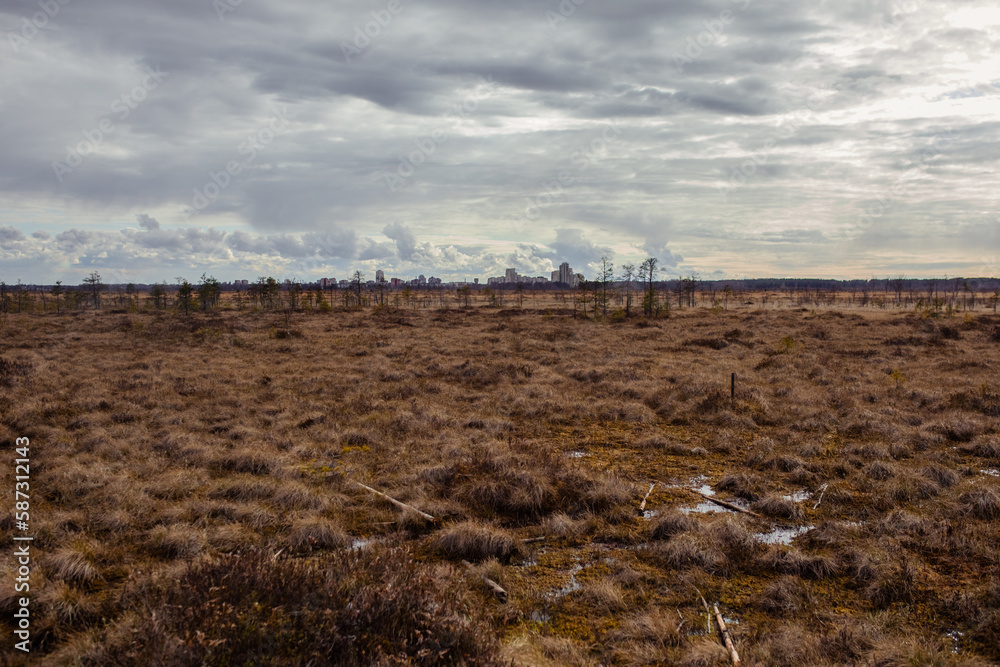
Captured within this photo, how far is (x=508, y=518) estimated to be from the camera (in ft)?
27.9

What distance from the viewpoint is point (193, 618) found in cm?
405

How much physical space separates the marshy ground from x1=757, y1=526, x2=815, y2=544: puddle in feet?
0.16

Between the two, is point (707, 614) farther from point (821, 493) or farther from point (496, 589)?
point (821, 493)

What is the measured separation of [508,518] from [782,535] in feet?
14.4

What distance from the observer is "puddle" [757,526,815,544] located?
7609 mm

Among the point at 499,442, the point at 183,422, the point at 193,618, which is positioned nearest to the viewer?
the point at 193,618

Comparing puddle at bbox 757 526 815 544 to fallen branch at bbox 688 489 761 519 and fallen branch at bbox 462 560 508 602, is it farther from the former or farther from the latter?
fallen branch at bbox 462 560 508 602

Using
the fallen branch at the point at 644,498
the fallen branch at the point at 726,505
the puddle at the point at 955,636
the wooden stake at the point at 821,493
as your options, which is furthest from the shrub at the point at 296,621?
the wooden stake at the point at 821,493

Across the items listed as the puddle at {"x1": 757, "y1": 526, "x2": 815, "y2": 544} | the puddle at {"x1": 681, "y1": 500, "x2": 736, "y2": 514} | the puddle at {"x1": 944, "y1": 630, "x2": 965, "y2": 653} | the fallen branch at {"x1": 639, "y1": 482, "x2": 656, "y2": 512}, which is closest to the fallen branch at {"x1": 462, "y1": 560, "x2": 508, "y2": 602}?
the fallen branch at {"x1": 639, "y1": 482, "x2": 656, "y2": 512}

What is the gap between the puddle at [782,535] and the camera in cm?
761

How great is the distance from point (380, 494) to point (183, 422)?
800 centimetres

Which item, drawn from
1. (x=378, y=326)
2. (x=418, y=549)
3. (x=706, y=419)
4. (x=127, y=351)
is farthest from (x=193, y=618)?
(x=378, y=326)

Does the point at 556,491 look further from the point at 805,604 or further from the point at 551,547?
the point at 805,604

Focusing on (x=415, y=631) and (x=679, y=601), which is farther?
(x=679, y=601)
